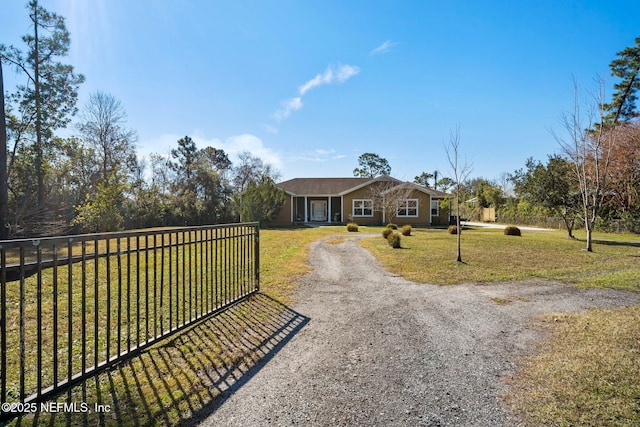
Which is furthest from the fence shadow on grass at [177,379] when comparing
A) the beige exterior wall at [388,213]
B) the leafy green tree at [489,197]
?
the leafy green tree at [489,197]

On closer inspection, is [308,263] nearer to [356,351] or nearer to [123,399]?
[356,351]

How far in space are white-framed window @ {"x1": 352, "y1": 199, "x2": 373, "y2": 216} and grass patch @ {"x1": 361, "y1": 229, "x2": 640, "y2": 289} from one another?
13533mm

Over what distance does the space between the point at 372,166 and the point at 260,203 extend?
36.3 metres

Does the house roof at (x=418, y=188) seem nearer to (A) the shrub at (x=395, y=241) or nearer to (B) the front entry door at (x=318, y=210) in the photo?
(B) the front entry door at (x=318, y=210)

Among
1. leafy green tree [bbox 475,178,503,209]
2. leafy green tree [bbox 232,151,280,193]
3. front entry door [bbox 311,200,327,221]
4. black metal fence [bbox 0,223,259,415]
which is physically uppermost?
leafy green tree [bbox 232,151,280,193]

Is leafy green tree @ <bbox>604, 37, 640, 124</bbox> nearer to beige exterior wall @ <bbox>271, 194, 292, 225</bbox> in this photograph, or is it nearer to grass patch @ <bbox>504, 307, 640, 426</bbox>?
beige exterior wall @ <bbox>271, 194, 292, 225</bbox>

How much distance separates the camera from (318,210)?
30422 mm

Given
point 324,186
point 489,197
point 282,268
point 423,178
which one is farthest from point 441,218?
point 423,178

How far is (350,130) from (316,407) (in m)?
20.3

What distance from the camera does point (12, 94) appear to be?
18.8 m

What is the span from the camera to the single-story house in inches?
1007

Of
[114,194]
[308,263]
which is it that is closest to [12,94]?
[114,194]

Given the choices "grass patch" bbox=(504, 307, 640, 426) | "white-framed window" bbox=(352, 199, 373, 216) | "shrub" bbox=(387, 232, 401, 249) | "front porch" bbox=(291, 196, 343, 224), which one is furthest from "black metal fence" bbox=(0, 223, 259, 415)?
"front porch" bbox=(291, 196, 343, 224)

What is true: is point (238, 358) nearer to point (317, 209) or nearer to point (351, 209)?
point (351, 209)
